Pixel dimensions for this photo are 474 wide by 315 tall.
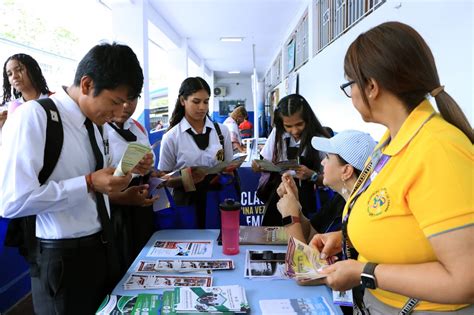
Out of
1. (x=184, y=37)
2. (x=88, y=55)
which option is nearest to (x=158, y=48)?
(x=184, y=37)

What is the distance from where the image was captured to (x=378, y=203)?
33.6 inches

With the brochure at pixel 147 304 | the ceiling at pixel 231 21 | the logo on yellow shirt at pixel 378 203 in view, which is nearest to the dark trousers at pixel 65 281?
the brochure at pixel 147 304

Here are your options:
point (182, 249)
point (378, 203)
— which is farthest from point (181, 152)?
point (378, 203)

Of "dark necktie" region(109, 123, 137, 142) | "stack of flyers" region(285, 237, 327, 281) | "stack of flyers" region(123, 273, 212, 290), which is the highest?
"dark necktie" region(109, 123, 137, 142)

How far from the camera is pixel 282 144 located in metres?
2.65

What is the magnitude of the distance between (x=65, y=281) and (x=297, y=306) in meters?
0.78

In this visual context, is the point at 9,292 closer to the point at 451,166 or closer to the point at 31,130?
the point at 31,130

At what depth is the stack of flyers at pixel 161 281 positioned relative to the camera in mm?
1281

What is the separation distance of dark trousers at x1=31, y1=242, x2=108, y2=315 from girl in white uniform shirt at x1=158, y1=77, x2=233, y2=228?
116 cm

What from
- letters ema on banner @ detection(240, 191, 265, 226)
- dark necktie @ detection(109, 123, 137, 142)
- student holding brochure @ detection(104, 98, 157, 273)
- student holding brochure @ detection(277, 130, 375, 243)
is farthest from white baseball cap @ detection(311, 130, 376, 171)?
letters ema on banner @ detection(240, 191, 265, 226)

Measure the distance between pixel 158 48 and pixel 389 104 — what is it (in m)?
8.49

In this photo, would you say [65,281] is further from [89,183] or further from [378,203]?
[378,203]

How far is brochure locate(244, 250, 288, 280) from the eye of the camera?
53.9 inches

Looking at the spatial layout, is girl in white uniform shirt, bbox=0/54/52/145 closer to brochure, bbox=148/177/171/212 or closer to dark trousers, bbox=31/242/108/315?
brochure, bbox=148/177/171/212
